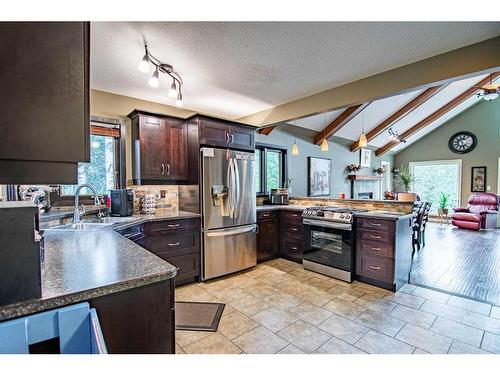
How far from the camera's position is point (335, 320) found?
93.4 inches

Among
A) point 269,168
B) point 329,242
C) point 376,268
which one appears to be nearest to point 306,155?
point 269,168

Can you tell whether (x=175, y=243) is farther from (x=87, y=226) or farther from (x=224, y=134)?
(x=224, y=134)

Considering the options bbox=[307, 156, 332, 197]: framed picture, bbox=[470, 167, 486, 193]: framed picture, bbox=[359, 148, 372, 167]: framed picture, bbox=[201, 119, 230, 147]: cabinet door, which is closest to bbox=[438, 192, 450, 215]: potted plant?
bbox=[470, 167, 486, 193]: framed picture

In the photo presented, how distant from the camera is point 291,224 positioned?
13.5ft

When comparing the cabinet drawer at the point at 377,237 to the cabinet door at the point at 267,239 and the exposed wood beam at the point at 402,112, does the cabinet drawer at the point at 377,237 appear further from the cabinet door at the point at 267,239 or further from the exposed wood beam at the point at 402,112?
the exposed wood beam at the point at 402,112

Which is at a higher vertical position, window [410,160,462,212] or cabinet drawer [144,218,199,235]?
window [410,160,462,212]

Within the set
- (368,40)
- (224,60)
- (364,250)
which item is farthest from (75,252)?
(364,250)

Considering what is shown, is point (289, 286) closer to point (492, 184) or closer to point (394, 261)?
point (394, 261)

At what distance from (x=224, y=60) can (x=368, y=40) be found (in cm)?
132

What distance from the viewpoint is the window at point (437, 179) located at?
8430 mm

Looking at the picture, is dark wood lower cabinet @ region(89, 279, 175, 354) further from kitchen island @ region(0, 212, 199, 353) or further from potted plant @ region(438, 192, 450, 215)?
potted plant @ region(438, 192, 450, 215)

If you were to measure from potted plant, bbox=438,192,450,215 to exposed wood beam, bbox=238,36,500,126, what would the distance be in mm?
7004

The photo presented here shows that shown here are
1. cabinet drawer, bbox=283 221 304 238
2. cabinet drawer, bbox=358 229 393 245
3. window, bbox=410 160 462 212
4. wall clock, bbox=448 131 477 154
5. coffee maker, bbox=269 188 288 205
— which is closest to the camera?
cabinet drawer, bbox=358 229 393 245

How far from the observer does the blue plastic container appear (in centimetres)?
77
